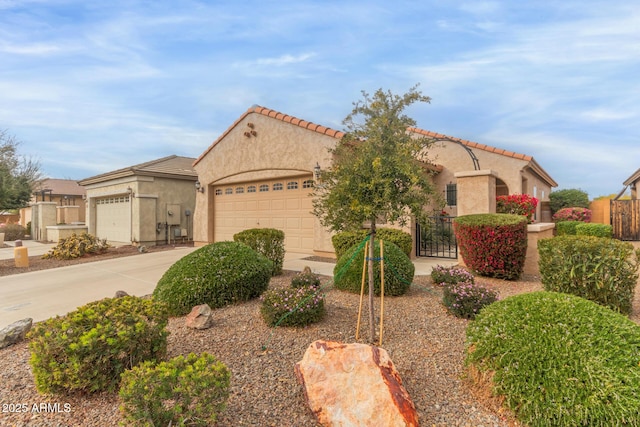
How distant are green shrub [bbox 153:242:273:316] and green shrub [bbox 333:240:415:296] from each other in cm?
135

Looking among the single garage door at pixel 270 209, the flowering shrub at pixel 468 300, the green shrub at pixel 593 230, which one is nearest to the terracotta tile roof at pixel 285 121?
the single garage door at pixel 270 209

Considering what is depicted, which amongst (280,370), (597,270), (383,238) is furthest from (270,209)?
(597,270)

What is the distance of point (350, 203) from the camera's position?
3.44 m

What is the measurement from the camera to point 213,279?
15.1ft

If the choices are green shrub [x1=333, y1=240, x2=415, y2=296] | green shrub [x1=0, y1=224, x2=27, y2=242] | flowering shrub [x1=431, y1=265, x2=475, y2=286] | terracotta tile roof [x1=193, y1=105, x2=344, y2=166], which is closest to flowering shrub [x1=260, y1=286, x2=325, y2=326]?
green shrub [x1=333, y1=240, x2=415, y2=296]

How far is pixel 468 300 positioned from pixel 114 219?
56.3ft

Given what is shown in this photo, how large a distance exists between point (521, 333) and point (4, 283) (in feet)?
34.2

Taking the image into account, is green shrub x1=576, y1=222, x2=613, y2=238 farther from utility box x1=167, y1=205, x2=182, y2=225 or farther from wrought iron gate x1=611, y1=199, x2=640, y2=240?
utility box x1=167, y1=205, x2=182, y2=225

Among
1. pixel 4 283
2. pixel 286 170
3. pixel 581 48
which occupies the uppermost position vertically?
pixel 581 48

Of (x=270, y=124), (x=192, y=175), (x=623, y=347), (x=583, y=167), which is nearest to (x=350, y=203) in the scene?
(x=623, y=347)

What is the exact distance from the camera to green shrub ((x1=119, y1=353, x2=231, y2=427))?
2.01 metres

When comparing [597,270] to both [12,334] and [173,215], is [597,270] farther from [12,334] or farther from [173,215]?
[173,215]

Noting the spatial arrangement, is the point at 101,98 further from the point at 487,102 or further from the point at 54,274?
the point at 487,102

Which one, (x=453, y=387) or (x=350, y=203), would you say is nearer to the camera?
(x=453, y=387)
